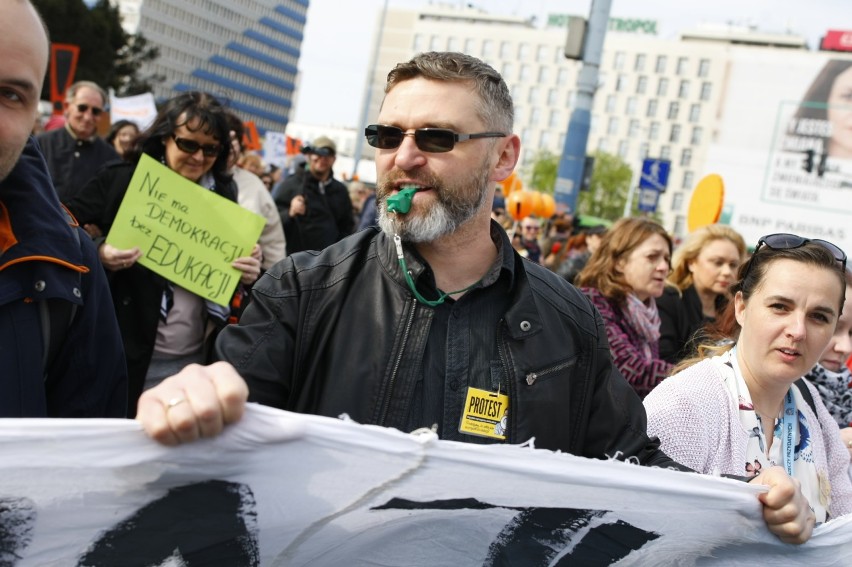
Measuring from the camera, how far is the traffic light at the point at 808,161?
32.5m

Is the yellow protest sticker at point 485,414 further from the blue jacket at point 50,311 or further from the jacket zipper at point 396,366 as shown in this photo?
the blue jacket at point 50,311

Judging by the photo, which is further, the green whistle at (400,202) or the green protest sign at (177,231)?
the green protest sign at (177,231)

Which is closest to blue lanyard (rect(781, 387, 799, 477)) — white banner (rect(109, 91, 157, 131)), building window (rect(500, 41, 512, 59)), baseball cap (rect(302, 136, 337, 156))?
baseball cap (rect(302, 136, 337, 156))

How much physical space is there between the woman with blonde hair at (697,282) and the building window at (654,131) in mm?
107291

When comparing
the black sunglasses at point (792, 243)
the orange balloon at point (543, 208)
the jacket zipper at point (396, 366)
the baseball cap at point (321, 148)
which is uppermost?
the orange balloon at point (543, 208)

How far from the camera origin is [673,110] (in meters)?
109

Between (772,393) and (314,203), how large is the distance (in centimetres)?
575

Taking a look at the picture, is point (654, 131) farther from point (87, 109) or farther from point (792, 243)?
point (792, 243)

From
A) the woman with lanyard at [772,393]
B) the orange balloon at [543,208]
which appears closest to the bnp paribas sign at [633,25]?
the orange balloon at [543,208]

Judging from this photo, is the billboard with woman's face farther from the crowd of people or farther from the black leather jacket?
the black leather jacket

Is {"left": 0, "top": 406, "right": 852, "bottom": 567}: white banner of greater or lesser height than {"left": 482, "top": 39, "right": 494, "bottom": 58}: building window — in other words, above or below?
below

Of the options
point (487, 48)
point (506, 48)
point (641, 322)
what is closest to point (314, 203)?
point (641, 322)

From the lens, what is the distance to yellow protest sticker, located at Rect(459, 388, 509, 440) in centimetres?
199

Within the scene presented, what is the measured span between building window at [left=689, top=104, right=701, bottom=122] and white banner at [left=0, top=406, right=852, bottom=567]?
110m
